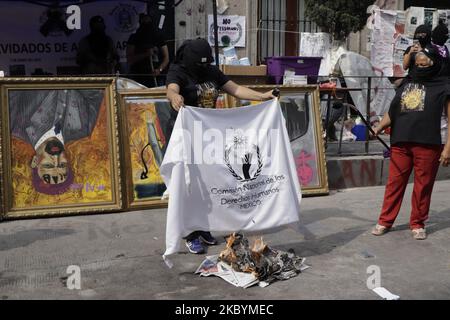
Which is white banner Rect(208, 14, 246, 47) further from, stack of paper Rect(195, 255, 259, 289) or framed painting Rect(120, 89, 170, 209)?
stack of paper Rect(195, 255, 259, 289)

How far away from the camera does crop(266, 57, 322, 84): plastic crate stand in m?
8.18

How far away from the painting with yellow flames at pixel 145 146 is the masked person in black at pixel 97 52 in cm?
256

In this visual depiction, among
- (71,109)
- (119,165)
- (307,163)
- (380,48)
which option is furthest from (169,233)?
(380,48)

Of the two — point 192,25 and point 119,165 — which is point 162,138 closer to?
point 119,165

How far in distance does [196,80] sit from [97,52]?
4424 millimetres

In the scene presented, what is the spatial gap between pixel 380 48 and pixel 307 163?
207 inches

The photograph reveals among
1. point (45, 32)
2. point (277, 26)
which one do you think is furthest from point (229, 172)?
point (277, 26)

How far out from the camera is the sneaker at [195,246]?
477 cm

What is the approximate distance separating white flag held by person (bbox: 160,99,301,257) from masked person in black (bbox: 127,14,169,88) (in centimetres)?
476

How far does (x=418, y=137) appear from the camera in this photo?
512 cm

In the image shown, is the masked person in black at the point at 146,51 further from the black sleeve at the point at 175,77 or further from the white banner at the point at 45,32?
the black sleeve at the point at 175,77

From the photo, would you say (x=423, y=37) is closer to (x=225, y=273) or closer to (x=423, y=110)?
(x=423, y=110)

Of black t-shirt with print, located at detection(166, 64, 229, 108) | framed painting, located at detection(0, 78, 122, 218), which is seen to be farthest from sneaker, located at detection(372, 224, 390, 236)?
framed painting, located at detection(0, 78, 122, 218)

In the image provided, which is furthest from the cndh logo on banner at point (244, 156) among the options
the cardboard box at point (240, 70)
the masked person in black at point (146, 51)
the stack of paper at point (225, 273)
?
the masked person in black at point (146, 51)
